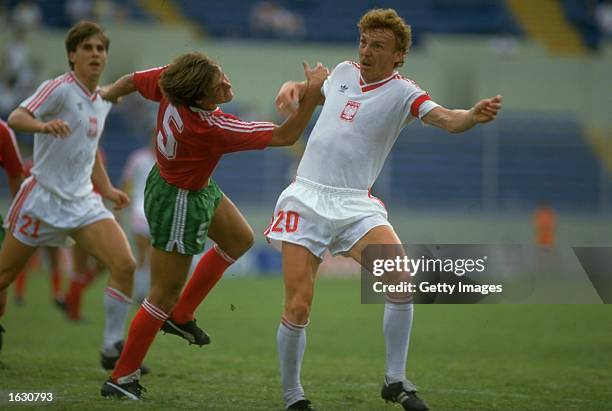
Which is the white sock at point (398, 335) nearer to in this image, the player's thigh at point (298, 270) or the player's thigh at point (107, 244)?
the player's thigh at point (298, 270)

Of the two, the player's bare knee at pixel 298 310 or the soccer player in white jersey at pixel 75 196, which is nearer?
the player's bare knee at pixel 298 310

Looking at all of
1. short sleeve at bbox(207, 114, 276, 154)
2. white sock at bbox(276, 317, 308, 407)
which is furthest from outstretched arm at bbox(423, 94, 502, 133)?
white sock at bbox(276, 317, 308, 407)

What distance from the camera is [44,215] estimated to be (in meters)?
8.31

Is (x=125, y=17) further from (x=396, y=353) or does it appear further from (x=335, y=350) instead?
(x=396, y=353)

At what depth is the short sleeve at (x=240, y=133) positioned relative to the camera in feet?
21.9

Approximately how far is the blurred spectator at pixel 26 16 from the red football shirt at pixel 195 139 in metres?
16.9

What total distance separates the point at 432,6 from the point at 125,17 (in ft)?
25.3

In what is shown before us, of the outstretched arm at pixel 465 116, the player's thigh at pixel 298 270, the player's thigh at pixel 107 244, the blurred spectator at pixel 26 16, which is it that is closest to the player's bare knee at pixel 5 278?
the player's thigh at pixel 107 244

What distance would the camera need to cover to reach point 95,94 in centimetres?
849

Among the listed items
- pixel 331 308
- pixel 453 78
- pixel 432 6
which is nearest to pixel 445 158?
pixel 453 78

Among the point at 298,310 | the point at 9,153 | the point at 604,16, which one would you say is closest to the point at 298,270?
the point at 298,310

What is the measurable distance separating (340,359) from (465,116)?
4.31 metres

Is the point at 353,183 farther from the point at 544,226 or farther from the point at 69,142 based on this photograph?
the point at 544,226

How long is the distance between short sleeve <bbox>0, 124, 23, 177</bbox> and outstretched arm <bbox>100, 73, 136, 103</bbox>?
1.31 meters
